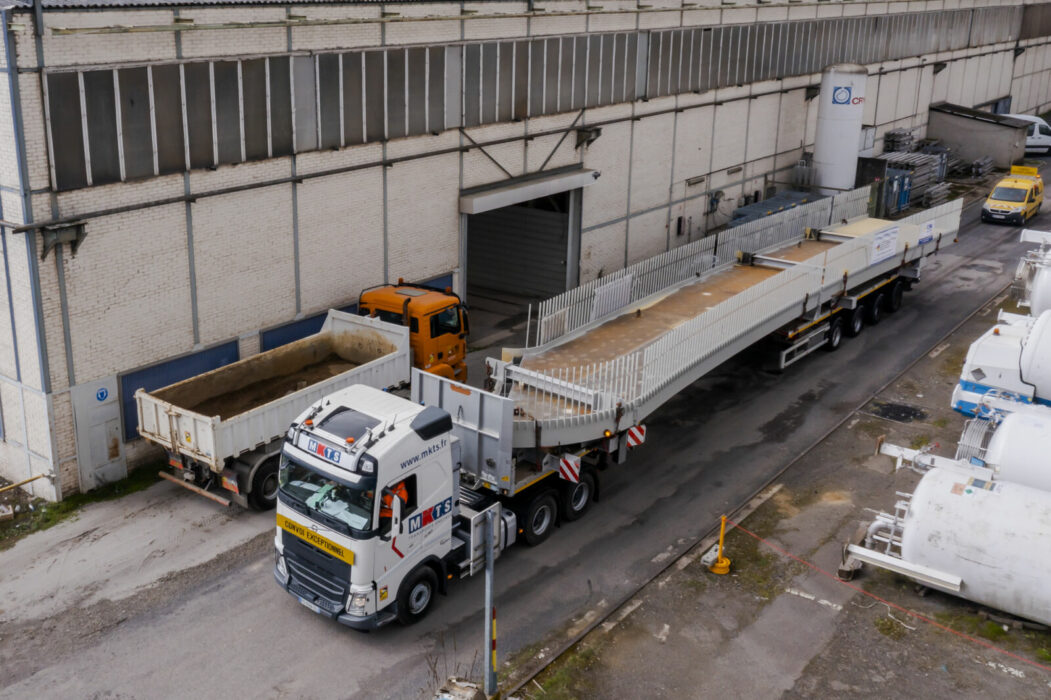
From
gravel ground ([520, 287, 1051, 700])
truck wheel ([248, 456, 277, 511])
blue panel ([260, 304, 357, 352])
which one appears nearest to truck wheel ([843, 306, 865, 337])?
gravel ground ([520, 287, 1051, 700])

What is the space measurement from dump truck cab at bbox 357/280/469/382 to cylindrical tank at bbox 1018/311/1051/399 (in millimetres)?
10440

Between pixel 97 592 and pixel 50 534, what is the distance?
7.34 ft

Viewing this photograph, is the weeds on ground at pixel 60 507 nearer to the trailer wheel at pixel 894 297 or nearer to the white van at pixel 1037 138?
the trailer wheel at pixel 894 297

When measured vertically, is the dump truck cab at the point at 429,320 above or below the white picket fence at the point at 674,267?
below

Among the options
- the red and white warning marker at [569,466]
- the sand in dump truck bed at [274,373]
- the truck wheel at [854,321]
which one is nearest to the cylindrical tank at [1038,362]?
the truck wheel at [854,321]

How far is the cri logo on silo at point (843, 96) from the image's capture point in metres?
35.2

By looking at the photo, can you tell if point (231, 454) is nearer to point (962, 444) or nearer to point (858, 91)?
point (962, 444)

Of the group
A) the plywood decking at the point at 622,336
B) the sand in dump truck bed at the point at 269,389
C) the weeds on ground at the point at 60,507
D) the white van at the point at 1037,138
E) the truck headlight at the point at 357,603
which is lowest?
the weeds on ground at the point at 60,507

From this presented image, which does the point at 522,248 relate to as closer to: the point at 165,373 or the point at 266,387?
the point at 266,387

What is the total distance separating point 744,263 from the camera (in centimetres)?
2492

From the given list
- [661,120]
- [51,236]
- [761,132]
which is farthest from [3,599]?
[761,132]

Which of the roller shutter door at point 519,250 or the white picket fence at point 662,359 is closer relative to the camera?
the white picket fence at point 662,359

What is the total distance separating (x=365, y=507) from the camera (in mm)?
12672

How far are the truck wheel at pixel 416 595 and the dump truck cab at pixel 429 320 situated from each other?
6.45 m
